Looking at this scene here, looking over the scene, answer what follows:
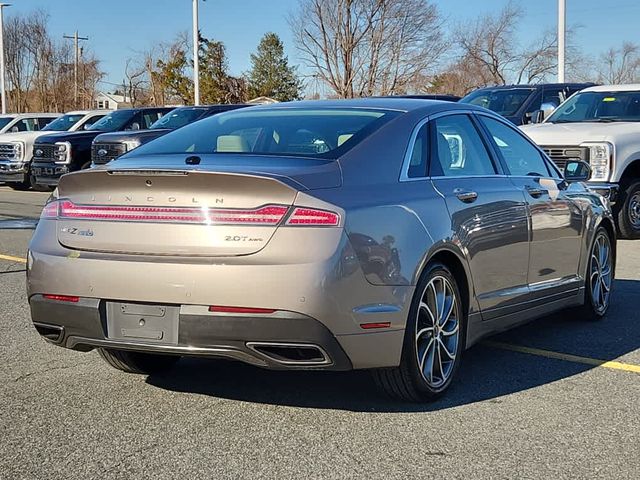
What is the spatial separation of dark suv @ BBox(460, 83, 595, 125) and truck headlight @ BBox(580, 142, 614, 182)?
3.79 m

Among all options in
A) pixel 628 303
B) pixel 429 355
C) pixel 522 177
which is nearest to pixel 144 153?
pixel 429 355

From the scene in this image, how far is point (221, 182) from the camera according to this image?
4023mm

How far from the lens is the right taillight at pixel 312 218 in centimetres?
393

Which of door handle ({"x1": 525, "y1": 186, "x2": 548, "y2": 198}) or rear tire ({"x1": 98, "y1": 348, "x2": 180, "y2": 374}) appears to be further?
door handle ({"x1": 525, "y1": 186, "x2": 548, "y2": 198})

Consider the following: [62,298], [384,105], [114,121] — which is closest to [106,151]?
[114,121]

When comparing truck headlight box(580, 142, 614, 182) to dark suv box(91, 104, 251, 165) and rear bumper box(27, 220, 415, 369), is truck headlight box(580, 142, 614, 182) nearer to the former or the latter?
dark suv box(91, 104, 251, 165)

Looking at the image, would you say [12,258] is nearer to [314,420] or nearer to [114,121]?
Result: [314,420]

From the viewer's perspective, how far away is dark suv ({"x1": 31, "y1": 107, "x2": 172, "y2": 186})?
18.2 meters

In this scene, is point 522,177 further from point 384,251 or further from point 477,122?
point 384,251

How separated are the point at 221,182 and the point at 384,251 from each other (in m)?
0.82

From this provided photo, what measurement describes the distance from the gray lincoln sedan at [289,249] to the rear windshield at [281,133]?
0.05 ft

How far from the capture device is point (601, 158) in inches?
444

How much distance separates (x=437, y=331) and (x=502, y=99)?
1175 cm

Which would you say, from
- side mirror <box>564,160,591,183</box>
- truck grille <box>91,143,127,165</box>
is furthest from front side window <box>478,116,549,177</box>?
truck grille <box>91,143,127,165</box>
